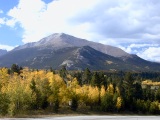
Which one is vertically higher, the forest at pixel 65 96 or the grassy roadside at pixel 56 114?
the forest at pixel 65 96

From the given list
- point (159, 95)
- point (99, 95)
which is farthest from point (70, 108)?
point (159, 95)

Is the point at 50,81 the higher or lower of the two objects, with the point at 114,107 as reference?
higher

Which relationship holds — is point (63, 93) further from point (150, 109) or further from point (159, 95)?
point (159, 95)

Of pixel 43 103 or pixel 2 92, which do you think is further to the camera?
pixel 43 103

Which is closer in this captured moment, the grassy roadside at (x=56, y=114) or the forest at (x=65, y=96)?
the grassy roadside at (x=56, y=114)

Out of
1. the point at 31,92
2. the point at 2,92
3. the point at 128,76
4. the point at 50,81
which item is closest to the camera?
the point at 2,92

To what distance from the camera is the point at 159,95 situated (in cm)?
15875

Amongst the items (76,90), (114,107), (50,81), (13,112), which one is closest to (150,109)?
(114,107)

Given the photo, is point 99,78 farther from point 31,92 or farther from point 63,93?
point 31,92

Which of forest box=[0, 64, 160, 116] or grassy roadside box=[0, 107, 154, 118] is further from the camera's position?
forest box=[0, 64, 160, 116]

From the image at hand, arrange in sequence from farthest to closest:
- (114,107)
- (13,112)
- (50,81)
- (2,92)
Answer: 1. (114,107)
2. (50,81)
3. (2,92)
4. (13,112)

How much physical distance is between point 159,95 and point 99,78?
37607 millimetres

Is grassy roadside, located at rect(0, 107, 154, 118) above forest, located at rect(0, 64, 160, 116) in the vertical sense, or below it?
below

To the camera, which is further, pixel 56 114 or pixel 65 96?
pixel 65 96
